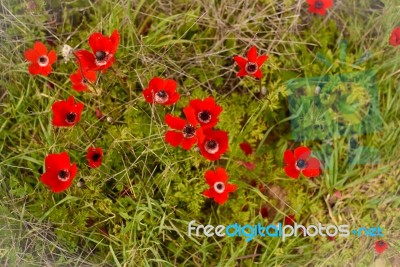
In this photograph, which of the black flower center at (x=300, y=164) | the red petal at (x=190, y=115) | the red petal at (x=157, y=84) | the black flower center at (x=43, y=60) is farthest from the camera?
the black flower center at (x=43, y=60)

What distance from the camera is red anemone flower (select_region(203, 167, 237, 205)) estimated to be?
1858 millimetres

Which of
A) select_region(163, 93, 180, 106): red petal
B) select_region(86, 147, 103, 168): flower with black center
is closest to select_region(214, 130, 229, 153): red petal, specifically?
select_region(163, 93, 180, 106): red petal

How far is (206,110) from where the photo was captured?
1.82 meters

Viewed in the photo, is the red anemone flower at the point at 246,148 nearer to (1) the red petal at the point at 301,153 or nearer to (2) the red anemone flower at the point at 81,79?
(1) the red petal at the point at 301,153

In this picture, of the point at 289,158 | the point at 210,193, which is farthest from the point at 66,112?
the point at 289,158

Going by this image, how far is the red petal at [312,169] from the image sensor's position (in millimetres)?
1909

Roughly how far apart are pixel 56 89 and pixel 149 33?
516mm

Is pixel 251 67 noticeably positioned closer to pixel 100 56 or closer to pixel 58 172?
pixel 100 56

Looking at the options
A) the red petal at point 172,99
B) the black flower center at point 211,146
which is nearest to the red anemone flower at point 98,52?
the red petal at point 172,99

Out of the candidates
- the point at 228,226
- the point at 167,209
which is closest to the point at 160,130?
the point at 167,209

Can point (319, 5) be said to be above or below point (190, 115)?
above

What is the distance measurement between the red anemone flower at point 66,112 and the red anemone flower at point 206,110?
440 millimetres

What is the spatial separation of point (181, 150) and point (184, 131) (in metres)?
0.24

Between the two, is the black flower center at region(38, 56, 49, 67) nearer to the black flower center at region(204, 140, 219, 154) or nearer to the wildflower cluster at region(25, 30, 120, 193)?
the wildflower cluster at region(25, 30, 120, 193)
